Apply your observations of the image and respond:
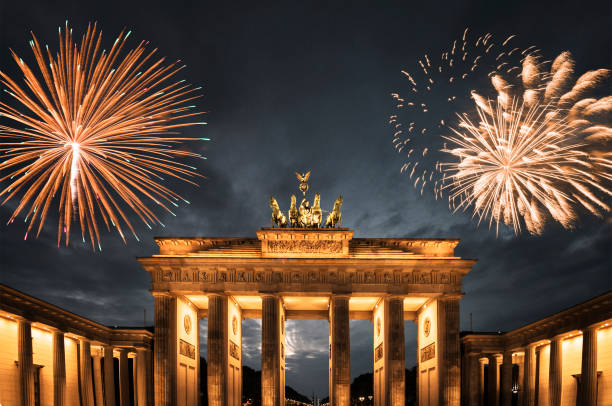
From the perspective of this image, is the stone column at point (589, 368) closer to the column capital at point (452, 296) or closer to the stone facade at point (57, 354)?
the column capital at point (452, 296)

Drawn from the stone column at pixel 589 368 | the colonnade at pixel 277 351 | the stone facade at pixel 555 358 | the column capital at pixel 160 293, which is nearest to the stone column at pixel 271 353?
the colonnade at pixel 277 351

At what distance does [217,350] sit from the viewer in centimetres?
4181

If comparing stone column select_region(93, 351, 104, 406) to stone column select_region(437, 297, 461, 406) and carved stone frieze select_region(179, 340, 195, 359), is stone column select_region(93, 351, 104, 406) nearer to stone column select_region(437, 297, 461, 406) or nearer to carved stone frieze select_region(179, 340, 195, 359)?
carved stone frieze select_region(179, 340, 195, 359)

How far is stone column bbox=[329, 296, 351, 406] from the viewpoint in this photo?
41625 millimetres

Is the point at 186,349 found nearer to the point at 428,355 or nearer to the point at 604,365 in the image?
the point at 428,355

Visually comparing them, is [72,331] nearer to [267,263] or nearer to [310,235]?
[267,263]

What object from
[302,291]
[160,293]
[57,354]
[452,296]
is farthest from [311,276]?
[57,354]

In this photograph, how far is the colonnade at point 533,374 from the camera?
29766 mm

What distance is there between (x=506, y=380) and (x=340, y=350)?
14.5 meters

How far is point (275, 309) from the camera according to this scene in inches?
1683

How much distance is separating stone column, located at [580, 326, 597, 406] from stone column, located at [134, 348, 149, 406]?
32710 mm

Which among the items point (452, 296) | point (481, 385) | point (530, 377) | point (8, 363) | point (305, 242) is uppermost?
point (305, 242)

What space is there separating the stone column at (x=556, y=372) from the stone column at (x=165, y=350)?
27.9m

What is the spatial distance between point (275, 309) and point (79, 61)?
2591 cm
